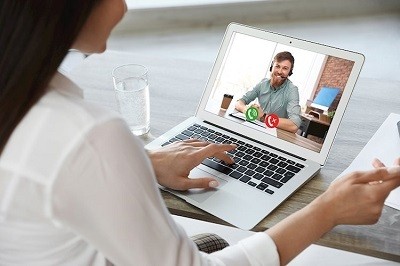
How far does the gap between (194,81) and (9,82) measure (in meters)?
0.87

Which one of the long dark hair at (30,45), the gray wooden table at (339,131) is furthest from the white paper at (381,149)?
the long dark hair at (30,45)

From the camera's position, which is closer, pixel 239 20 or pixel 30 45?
pixel 30 45

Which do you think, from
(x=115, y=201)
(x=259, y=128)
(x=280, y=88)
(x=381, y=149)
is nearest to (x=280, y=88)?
(x=280, y=88)

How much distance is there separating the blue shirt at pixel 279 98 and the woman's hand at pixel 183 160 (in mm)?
145

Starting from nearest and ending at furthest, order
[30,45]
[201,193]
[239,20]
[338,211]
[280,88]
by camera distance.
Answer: [30,45], [338,211], [201,193], [280,88], [239,20]

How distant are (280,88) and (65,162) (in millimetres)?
702

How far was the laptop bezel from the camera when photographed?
1264 millimetres

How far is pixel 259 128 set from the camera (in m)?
1.36

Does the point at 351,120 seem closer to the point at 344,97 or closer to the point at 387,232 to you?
the point at 344,97

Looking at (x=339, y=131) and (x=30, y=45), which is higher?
(x=30, y=45)

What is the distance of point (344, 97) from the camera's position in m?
1.27

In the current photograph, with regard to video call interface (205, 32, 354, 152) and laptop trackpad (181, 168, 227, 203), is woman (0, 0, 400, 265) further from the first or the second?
video call interface (205, 32, 354, 152)

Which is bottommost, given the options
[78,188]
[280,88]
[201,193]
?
[201,193]

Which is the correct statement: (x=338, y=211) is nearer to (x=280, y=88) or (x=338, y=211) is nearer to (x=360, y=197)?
(x=360, y=197)
